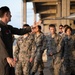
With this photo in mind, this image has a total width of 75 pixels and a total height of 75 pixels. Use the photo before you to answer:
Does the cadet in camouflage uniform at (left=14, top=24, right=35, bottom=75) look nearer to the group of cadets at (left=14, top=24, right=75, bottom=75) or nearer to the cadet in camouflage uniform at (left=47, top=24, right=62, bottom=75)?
the group of cadets at (left=14, top=24, right=75, bottom=75)

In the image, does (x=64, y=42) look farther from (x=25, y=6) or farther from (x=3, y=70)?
(x=25, y=6)

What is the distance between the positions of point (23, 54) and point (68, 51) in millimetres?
2334

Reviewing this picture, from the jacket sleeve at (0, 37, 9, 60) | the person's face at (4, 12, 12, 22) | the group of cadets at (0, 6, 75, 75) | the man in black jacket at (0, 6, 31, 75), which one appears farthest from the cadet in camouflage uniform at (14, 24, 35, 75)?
the jacket sleeve at (0, 37, 9, 60)

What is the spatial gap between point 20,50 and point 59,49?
82.1 inches

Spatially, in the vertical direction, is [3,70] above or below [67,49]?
above

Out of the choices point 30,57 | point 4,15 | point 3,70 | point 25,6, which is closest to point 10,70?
point 3,70

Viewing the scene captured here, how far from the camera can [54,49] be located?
1203cm

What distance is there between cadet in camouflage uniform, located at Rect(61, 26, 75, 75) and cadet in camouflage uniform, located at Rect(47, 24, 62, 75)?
0.60ft

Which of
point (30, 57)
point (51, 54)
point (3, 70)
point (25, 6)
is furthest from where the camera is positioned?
point (25, 6)

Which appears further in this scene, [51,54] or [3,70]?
[51,54]

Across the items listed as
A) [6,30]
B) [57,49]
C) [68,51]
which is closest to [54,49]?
[57,49]

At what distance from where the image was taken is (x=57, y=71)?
1223 cm

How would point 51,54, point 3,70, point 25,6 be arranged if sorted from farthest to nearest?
point 25,6, point 51,54, point 3,70

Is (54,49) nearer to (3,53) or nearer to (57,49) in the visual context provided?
(57,49)
